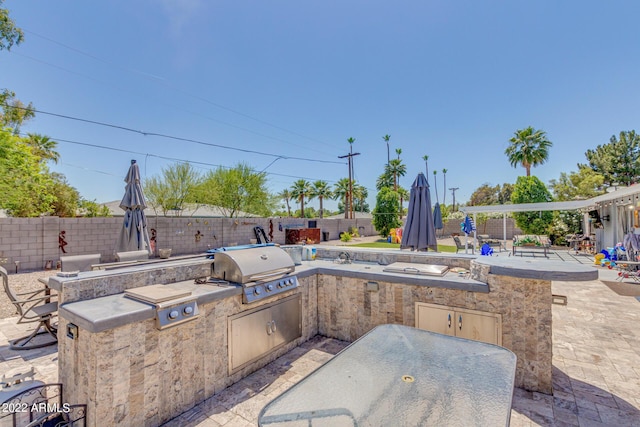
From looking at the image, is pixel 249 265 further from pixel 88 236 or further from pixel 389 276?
pixel 88 236

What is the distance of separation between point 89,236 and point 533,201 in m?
22.8

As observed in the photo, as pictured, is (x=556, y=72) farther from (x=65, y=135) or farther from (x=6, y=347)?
(x=65, y=135)

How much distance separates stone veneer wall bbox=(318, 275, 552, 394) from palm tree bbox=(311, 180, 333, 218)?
3223 centimetres

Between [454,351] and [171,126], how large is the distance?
15085 millimetres

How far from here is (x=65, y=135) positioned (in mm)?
11391

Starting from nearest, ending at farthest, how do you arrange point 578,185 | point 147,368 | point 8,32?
1. point 147,368
2. point 8,32
3. point 578,185

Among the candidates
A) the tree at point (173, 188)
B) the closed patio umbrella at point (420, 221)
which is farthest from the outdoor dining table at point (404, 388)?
the tree at point (173, 188)

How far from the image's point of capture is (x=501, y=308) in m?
2.70

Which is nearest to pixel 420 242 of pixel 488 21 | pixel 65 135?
pixel 488 21

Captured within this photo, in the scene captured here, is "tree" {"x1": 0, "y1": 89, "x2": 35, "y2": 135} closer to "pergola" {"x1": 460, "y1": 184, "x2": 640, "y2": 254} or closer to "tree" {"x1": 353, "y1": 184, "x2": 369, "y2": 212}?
"pergola" {"x1": 460, "y1": 184, "x2": 640, "y2": 254}

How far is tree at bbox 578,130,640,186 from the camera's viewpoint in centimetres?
2234

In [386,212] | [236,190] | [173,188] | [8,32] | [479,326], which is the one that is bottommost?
[479,326]

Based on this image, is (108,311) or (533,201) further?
(533,201)

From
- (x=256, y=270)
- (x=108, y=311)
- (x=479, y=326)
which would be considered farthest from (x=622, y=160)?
(x=108, y=311)
